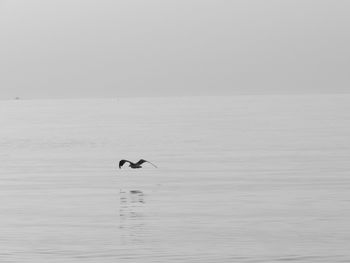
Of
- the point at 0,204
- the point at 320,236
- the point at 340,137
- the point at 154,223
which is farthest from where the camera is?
the point at 340,137

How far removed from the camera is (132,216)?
32.2m

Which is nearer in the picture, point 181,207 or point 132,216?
point 132,216

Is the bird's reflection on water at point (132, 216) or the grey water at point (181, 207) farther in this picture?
the bird's reflection on water at point (132, 216)

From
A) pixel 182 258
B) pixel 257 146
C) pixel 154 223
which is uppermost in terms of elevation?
pixel 257 146

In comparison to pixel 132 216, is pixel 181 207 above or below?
above

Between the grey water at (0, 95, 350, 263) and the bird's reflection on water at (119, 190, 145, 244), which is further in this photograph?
the bird's reflection on water at (119, 190, 145, 244)

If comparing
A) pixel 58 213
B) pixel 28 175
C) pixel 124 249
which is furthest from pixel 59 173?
pixel 124 249

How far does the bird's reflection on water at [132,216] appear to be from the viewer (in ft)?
90.8

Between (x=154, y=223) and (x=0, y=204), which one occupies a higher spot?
(x=0, y=204)

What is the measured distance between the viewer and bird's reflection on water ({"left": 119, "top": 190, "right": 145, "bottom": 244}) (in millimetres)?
27672

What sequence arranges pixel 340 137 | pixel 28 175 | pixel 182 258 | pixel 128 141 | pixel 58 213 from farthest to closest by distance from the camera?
pixel 128 141 → pixel 340 137 → pixel 28 175 → pixel 58 213 → pixel 182 258

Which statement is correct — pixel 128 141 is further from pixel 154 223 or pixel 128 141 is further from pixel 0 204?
pixel 154 223

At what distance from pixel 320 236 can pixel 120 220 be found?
693 cm

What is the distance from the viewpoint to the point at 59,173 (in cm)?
4950
